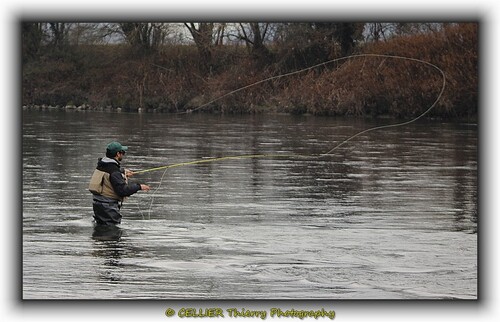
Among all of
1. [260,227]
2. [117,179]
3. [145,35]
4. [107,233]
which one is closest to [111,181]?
[117,179]

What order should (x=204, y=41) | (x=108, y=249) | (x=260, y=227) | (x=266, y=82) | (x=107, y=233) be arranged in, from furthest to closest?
(x=266, y=82) < (x=204, y=41) < (x=260, y=227) < (x=107, y=233) < (x=108, y=249)

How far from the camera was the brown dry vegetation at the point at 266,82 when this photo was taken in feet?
105

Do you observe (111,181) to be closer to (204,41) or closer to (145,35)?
(204,41)

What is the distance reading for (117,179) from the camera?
1120cm

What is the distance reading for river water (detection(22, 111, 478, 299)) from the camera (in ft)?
30.0

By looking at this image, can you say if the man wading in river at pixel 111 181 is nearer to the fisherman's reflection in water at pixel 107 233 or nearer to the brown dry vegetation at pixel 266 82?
the fisherman's reflection in water at pixel 107 233

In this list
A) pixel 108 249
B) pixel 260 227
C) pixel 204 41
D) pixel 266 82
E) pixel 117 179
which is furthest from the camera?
pixel 266 82

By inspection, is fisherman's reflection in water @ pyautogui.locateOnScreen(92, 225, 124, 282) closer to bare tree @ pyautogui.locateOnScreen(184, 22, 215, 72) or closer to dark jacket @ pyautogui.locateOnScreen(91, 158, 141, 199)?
dark jacket @ pyautogui.locateOnScreen(91, 158, 141, 199)

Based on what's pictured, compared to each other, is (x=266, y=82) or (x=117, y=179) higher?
(x=266, y=82)

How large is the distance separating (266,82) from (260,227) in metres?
28.1

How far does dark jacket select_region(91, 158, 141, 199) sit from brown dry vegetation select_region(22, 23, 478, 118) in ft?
65.8

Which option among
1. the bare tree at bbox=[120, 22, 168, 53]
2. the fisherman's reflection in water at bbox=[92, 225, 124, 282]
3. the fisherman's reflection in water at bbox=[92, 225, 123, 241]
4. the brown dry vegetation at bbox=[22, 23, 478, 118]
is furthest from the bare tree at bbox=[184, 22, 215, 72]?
the fisherman's reflection in water at bbox=[92, 225, 124, 282]

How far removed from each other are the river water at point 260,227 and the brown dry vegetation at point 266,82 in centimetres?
844
